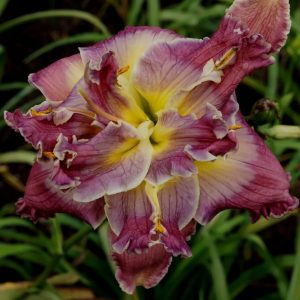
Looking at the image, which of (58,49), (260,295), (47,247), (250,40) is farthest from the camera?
(58,49)

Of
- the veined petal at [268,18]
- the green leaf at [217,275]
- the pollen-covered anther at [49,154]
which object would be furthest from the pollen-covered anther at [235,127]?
the green leaf at [217,275]

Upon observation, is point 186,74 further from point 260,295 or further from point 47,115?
point 260,295

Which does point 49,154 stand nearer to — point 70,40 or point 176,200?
point 176,200

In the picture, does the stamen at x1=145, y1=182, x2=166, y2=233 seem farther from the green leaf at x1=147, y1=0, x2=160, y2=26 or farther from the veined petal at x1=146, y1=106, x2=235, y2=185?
the green leaf at x1=147, y1=0, x2=160, y2=26

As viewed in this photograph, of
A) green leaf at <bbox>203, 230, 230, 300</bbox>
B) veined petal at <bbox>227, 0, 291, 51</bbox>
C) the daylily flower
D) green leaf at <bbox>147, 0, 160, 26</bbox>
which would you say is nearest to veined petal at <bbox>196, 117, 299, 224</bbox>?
the daylily flower

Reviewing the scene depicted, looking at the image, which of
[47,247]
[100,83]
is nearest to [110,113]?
[100,83]

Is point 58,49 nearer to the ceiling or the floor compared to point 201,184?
nearer to the floor
